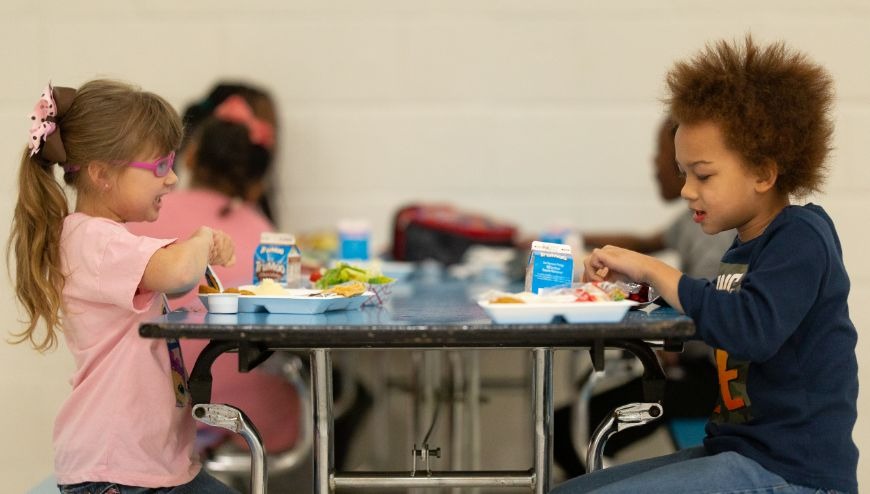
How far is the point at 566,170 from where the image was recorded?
3.67m

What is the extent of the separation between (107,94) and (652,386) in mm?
1097

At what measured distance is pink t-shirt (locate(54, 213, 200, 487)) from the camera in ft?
5.37

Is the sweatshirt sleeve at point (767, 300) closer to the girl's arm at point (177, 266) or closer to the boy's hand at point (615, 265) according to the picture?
the boy's hand at point (615, 265)

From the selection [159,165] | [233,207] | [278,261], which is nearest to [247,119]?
[233,207]

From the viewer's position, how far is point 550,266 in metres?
1.70

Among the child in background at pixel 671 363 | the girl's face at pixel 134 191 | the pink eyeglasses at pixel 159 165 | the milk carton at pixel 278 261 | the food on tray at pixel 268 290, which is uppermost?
the pink eyeglasses at pixel 159 165

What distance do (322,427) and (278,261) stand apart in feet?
1.51

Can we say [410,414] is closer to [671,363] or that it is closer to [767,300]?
[671,363]

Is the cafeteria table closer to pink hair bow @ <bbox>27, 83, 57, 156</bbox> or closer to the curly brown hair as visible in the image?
the curly brown hair

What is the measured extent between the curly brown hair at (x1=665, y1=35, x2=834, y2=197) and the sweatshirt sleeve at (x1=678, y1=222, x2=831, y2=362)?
0.44 feet

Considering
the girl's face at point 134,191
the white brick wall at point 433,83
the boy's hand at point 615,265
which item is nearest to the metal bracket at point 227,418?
the girl's face at point 134,191

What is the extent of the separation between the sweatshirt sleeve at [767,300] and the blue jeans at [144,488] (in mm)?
898

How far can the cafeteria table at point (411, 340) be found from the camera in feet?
4.53

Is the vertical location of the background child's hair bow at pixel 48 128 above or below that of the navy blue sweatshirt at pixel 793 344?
above
